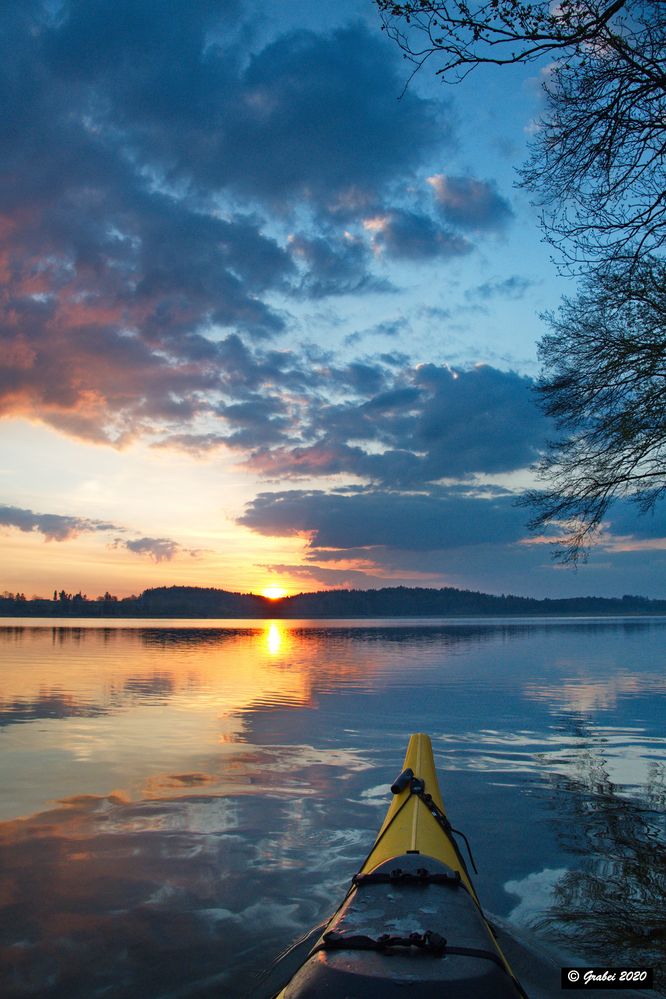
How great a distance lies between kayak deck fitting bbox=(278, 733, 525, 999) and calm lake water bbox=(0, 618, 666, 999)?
4.71 feet

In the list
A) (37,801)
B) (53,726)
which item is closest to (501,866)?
(37,801)

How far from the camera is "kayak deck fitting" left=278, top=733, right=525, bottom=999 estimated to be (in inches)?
117

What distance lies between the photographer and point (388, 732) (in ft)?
46.0

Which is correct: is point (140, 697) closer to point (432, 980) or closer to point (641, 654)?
point (432, 980)

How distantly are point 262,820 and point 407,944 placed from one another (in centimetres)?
531

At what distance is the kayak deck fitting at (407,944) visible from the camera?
2965 mm

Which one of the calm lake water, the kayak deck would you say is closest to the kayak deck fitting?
the kayak deck

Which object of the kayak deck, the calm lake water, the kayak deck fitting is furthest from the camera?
the kayak deck

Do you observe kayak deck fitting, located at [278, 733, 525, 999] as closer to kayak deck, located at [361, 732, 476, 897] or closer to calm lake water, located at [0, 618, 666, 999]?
kayak deck, located at [361, 732, 476, 897]

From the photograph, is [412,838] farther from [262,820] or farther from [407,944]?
[262,820]

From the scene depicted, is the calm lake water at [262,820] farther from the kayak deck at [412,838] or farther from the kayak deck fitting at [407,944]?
the kayak deck fitting at [407,944]

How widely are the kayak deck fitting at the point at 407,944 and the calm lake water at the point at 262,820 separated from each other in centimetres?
144

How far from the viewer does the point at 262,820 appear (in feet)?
26.6

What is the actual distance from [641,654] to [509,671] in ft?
44.2
